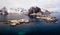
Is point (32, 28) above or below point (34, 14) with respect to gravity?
below

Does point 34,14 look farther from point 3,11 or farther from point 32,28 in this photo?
point 3,11

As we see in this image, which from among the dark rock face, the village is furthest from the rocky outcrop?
the dark rock face

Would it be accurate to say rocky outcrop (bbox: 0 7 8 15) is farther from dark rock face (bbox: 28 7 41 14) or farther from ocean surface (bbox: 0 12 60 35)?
dark rock face (bbox: 28 7 41 14)

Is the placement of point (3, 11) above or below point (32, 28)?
above

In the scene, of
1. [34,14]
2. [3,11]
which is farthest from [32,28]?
[3,11]

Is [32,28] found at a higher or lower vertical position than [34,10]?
lower

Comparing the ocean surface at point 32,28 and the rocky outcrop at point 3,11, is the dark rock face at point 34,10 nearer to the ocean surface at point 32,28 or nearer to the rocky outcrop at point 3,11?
the ocean surface at point 32,28

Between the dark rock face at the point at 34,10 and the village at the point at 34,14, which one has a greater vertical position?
the dark rock face at the point at 34,10

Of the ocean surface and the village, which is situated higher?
the village

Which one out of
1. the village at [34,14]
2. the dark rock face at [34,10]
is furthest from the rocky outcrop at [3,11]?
the dark rock face at [34,10]

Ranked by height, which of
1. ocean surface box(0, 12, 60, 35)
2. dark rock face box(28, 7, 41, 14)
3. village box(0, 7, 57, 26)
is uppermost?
dark rock face box(28, 7, 41, 14)

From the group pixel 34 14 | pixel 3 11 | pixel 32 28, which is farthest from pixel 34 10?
pixel 3 11
